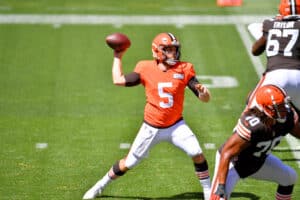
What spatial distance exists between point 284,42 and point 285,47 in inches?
2.3

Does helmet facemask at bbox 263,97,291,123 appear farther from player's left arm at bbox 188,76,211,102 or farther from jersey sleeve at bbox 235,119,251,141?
player's left arm at bbox 188,76,211,102

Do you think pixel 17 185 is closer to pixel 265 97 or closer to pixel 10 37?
pixel 265 97

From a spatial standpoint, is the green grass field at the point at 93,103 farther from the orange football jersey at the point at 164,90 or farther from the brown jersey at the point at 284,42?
the brown jersey at the point at 284,42

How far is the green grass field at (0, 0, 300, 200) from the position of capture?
11398mm

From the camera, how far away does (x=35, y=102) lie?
49.8ft

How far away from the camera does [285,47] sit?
431 inches

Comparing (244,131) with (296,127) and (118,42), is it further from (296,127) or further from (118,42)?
(118,42)

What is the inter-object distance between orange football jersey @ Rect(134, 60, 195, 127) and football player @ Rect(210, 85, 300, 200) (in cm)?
135

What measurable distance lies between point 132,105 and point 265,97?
20.7 ft

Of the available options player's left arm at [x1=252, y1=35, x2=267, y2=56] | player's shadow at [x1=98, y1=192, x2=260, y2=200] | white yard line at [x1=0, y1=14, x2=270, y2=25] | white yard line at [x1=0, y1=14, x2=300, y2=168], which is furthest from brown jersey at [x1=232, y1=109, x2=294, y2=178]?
white yard line at [x1=0, y1=14, x2=270, y2=25]

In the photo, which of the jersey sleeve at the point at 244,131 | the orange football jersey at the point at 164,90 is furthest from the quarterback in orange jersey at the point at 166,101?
the jersey sleeve at the point at 244,131

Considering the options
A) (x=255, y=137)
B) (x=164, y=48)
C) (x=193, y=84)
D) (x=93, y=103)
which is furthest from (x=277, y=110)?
(x=93, y=103)

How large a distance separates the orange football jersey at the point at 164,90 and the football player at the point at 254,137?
53.0 inches

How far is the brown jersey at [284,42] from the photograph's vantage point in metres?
10.9
